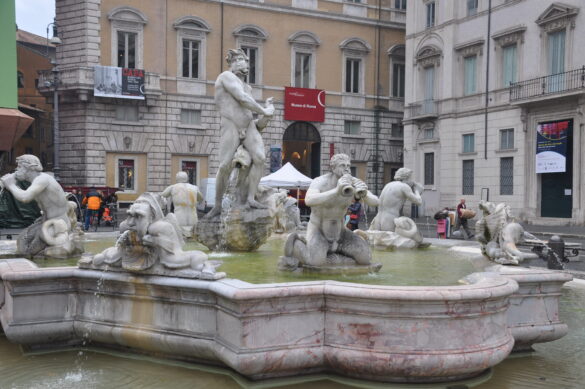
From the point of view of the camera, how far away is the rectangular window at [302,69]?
33.7 m

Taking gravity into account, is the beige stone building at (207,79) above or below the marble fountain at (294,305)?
Answer: above

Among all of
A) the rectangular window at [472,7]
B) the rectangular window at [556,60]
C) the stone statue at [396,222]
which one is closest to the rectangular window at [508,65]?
the rectangular window at [556,60]

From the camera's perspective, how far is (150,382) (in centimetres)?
463

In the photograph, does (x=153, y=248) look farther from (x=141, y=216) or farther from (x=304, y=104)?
(x=304, y=104)

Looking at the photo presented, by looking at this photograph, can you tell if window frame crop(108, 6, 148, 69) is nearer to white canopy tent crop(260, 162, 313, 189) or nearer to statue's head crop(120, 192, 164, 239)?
white canopy tent crop(260, 162, 313, 189)

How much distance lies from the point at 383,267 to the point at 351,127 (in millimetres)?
29151

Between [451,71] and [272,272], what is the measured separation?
1044 inches

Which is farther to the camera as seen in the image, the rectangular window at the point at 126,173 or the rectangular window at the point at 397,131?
the rectangular window at the point at 397,131

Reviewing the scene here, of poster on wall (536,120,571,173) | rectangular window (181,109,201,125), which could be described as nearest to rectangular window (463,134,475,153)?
poster on wall (536,120,571,173)

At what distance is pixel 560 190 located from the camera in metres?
24.9

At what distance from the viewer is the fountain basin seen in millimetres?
4469

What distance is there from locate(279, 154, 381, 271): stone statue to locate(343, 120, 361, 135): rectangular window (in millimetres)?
29345

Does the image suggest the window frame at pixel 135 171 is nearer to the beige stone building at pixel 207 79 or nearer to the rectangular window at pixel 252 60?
Result: the beige stone building at pixel 207 79

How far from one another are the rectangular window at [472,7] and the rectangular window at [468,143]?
6.11 meters
